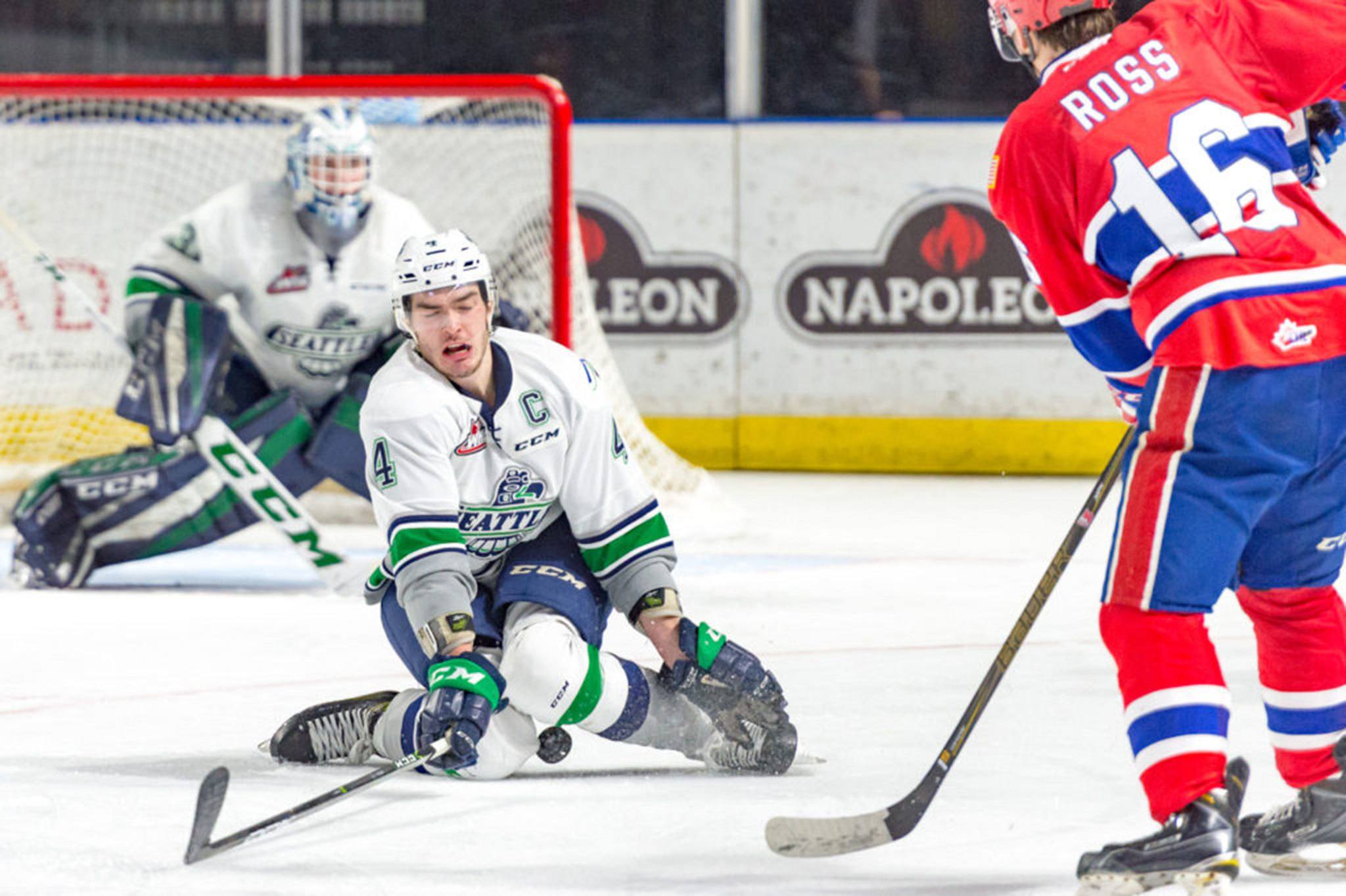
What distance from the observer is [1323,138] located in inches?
87.4

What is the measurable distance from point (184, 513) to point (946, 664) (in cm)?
183

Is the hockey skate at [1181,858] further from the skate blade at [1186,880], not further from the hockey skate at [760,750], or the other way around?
the hockey skate at [760,750]

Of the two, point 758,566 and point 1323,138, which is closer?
point 1323,138

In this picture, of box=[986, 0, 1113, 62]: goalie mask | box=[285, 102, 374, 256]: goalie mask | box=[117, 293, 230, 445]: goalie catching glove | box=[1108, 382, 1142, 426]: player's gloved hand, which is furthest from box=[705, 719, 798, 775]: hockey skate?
box=[285, 102, 374, 256]: goalie mask

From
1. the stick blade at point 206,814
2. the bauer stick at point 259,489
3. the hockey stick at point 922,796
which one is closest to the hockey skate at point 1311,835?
the hockey stick at point 922,796

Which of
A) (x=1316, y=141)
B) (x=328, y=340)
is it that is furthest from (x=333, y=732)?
(x=328, y=340)

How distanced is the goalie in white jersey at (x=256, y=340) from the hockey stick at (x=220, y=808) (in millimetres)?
2119

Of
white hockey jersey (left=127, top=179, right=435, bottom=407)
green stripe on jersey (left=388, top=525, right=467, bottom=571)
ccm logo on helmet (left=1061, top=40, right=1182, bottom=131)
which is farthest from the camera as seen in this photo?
white hockey jersey (left=127, top=179, right=435, bottom=407)

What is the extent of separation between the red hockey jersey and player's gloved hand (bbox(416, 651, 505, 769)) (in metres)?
0.77

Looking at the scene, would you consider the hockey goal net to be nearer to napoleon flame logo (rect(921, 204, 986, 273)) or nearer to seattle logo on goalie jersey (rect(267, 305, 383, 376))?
seattle logo on goalie jersey (rect(267, 305, 383, 376))

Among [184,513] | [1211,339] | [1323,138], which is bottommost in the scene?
[184,513]

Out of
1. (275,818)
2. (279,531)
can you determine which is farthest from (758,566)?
(275,818)

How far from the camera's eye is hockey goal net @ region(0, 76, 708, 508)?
4855mm

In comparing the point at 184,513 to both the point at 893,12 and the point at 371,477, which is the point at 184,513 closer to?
the point at 371,477
